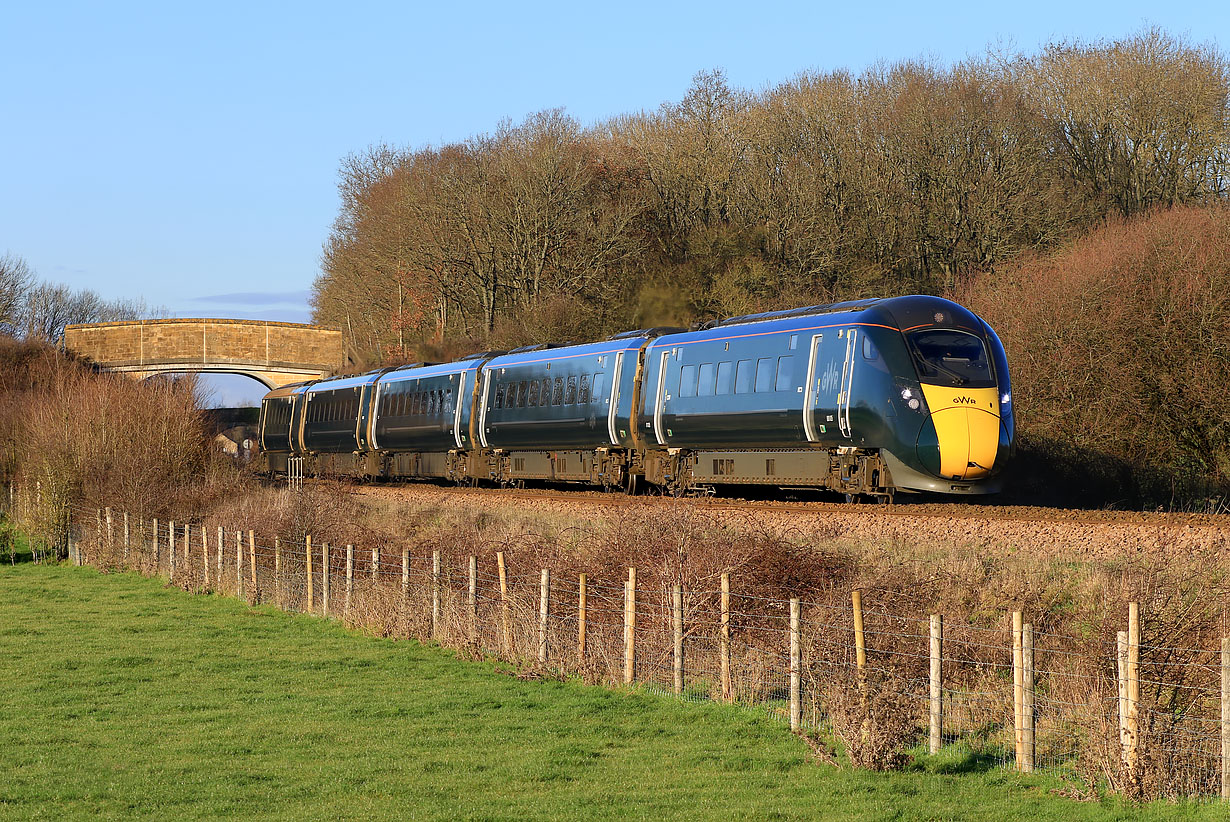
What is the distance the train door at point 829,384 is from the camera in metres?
21.7

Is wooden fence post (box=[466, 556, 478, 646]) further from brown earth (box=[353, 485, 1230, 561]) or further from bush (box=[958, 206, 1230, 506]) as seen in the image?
bush (box=[958, 206, 1230, 506])

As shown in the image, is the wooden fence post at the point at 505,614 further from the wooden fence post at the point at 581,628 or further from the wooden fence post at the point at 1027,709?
the wooden fence post at the point at 1027,709

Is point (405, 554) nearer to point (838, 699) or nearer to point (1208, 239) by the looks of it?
point (838, 699)

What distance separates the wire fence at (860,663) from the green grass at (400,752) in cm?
36

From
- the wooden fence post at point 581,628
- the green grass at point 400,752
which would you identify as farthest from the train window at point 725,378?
the wooden fence post at point 581,628

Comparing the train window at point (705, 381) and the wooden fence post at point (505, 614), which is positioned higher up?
the train window at point (705, 381)

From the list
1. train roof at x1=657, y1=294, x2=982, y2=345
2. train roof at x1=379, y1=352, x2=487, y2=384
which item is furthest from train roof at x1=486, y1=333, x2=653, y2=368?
train roof at x1=657, y1=294, x2=982, y2=345

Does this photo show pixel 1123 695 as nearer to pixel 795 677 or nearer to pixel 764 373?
pixel 795 677

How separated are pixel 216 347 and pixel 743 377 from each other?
62.3 meters

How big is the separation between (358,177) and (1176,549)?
69772mm

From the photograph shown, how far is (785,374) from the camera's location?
76.0ft

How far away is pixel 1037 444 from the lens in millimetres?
29984

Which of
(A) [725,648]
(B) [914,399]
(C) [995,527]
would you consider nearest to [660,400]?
(B) [914,399]

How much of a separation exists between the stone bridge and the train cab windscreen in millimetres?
58788
